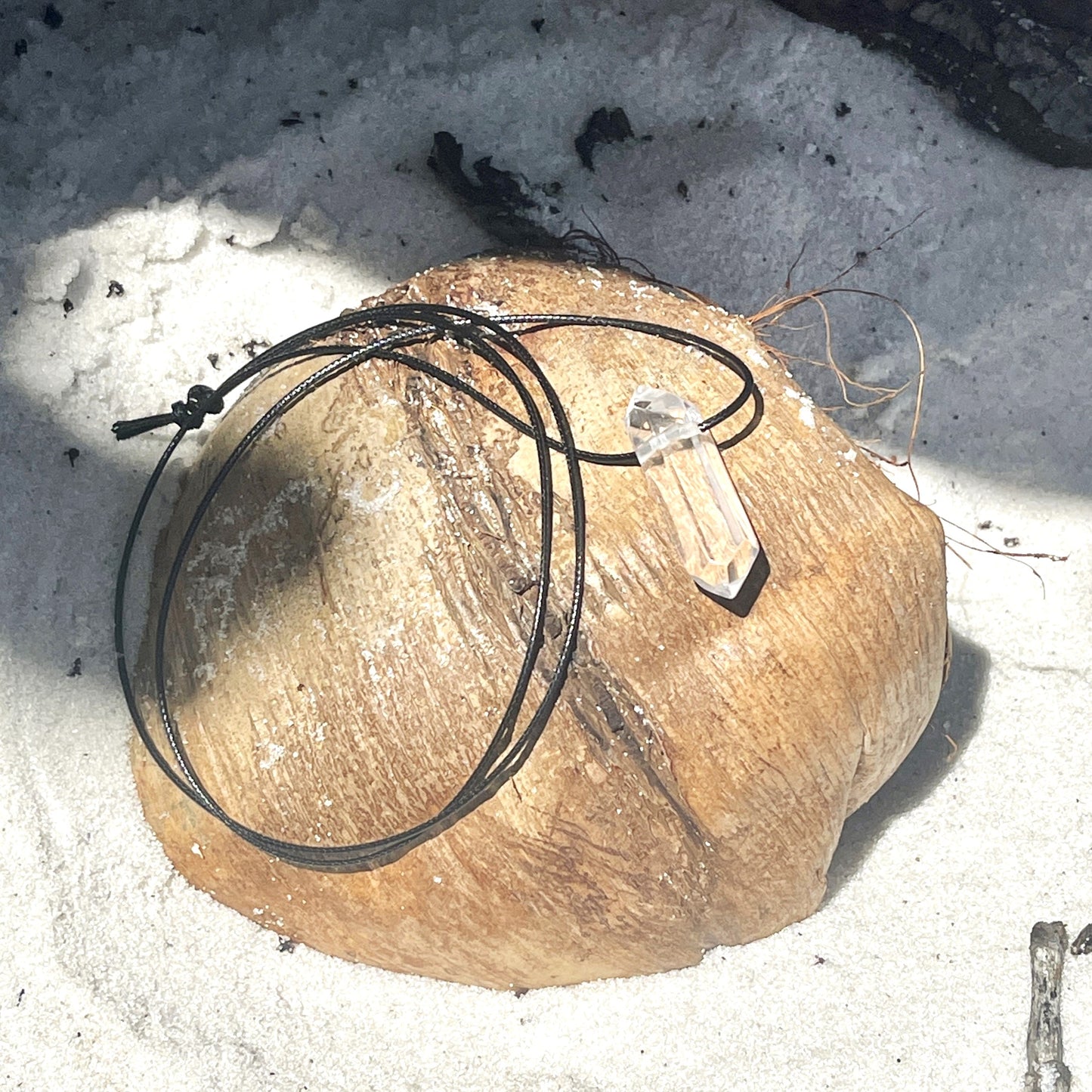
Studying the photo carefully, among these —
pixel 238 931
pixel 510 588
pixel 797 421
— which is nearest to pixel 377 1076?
pixel 238 931

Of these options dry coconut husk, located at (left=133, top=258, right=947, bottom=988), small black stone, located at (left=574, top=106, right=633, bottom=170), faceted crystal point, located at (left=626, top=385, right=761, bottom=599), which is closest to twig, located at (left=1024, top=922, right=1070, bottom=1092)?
dry coconut husk, located at (left=133, top=258, right=947, bottom=988)

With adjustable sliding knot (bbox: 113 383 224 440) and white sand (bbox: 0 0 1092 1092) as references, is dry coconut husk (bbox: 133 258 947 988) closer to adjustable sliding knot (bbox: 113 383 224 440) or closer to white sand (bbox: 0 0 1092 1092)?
adjustable sliding knot (bbox: 113 383 224 440)

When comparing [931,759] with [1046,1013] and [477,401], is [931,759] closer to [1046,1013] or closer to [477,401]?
[1046,1013]

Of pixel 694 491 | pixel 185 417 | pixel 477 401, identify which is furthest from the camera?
pixel 185 417

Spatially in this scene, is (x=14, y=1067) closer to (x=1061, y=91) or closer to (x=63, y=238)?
(x=63, y=238)

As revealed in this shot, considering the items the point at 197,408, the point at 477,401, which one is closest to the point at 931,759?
the point at 477,401

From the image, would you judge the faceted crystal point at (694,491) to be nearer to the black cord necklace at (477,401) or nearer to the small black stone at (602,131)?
the black cord necklace at (477,401)

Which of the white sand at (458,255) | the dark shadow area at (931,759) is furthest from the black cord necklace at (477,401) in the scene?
the dark shadow area at (931,759)

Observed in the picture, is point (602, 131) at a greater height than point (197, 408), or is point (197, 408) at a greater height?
point (602, 131)
